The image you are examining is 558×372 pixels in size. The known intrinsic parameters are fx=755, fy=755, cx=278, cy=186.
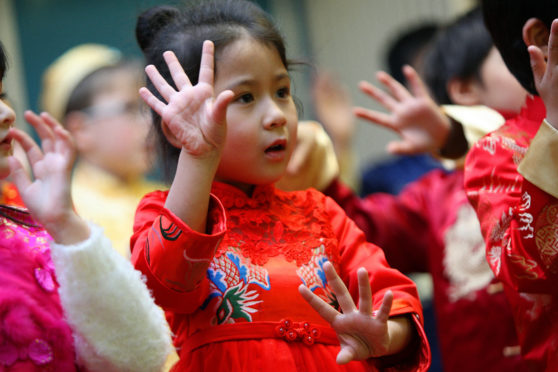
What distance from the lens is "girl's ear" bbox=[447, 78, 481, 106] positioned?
211 centimetres

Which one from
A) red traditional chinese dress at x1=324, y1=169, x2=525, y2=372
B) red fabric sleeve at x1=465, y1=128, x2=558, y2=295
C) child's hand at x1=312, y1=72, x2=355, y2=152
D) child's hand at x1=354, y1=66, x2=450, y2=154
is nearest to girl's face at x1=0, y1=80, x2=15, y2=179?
red fabric sleeve at x1=465, y1=128, x2=558, y2=295

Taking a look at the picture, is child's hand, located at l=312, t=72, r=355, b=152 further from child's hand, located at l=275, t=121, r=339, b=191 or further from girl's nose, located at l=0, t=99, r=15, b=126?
girl's nose, located at l=0, t=99, r=15, b=126

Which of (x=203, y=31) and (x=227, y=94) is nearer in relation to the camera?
(x=227, y=94)

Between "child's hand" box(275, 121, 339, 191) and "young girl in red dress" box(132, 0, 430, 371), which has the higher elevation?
"young girl in red dress" box(132, 0, 430, 371)

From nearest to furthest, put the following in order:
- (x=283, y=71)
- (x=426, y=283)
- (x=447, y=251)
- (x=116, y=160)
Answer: (x=283, y=71), (x=447, y=251), (x=116, y=160), (x=426, y=283)

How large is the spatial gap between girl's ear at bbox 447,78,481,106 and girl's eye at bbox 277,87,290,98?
854mm

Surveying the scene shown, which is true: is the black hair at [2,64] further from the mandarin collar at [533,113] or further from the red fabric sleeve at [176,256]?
the mandarin collar at [533,113]

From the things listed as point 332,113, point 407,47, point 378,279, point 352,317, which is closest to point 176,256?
point 352,317

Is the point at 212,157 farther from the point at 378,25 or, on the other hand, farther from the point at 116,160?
the point at 378,25

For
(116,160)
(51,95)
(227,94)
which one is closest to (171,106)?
(227,94)

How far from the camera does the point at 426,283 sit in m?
3.63

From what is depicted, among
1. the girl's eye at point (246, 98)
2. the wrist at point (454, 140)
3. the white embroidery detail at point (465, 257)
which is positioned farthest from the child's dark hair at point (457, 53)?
the girl's eye at point (246, 98)

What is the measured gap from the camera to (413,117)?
1908mm

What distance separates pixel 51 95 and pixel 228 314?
187 centimetres
